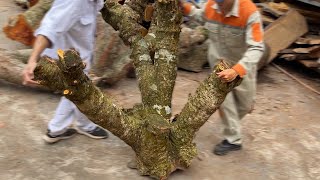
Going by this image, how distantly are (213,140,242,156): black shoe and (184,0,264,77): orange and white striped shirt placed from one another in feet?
2.54

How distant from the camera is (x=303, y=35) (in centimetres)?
643

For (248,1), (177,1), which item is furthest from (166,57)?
(248,1)

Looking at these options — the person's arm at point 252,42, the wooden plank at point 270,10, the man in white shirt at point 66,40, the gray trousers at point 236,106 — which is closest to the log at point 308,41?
the wooden plank at point 270,10

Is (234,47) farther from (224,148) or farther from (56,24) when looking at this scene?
(56,24)

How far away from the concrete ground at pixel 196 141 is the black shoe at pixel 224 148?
0.06 metres

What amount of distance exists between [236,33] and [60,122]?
1806 mm

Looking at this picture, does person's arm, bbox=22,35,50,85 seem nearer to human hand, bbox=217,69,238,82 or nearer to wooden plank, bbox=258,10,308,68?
human hand, bbox=217,69,238,82

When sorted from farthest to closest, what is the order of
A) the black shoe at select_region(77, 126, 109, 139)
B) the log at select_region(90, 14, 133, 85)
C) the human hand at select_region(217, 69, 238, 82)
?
1. the log at select_region(90, 14, 133, 85)
2. the black shoe at select_region(77, 126, 109, 139)
3. the human hand at select_region(217, 69, 238, 82)

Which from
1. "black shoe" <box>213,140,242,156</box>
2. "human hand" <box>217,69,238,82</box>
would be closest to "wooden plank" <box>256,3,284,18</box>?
"black shoe" <box>213,140,242,156</box>

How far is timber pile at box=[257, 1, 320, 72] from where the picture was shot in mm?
5988

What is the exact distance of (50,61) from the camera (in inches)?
134

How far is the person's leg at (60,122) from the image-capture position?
14.2 feet

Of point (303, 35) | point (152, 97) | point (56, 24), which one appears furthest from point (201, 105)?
point (303, 35)

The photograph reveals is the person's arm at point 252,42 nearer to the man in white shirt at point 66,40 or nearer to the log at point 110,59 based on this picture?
the man in white shirt at point 66,40
